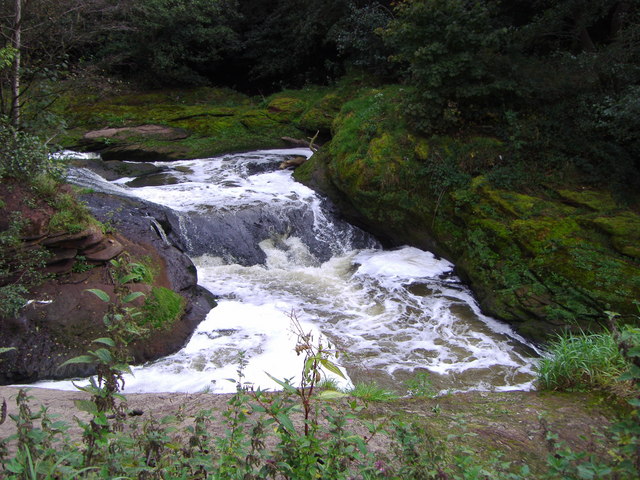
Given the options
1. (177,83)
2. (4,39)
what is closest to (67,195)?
(4,39)

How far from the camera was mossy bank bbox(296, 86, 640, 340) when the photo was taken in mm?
6926

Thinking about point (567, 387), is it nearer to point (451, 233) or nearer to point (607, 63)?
point (451, 233)

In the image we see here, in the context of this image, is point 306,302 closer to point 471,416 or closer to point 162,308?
point 162,308

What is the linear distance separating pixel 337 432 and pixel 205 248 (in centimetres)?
747

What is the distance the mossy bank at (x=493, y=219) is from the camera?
6.93m

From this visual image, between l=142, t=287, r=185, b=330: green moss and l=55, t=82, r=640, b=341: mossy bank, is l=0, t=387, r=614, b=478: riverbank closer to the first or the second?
l=142, t=287, r=185, b=330: green moss

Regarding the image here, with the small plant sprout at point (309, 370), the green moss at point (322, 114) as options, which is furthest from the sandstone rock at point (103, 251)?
the green moss at point (322, 114)

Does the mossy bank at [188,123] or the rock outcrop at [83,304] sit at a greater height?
the mossy bank at [188,123]

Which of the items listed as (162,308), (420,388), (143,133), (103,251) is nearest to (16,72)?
(103,251)

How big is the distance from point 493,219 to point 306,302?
351 centimetres

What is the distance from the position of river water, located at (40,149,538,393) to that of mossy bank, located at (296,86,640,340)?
0.48 m

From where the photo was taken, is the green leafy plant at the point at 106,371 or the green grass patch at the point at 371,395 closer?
the green leafy plant at the point at 106,371

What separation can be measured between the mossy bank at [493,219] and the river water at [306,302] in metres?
0.48

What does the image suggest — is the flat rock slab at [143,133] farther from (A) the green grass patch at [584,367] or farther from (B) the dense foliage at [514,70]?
(A) the green grass patch at [584,367]
